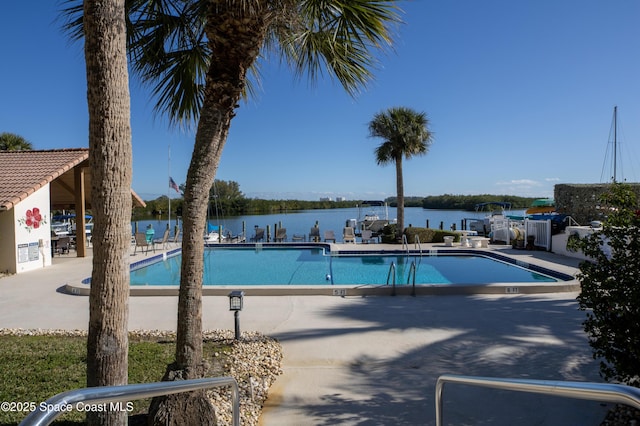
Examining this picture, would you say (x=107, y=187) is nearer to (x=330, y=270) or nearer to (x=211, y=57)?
(x=211, y=57)

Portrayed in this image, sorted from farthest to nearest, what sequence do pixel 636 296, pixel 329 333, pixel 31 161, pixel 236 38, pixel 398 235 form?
pixel 398 235
pixel 31 161
pixel 329 333
pixel 236 38
pixel 636 296

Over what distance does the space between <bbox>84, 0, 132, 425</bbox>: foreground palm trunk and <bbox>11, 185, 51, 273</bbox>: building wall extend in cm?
1159

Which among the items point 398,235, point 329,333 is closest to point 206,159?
point 329,333

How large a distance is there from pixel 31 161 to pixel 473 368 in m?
14.7

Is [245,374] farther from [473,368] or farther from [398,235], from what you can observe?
[398,235]

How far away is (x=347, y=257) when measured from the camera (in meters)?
16.0

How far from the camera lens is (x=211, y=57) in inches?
156

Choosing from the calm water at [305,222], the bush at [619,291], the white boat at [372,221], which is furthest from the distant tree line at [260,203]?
the bush at [619,291]

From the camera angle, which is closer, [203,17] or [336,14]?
[336,14]

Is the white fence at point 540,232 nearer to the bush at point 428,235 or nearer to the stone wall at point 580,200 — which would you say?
the stone wall at point 580,200

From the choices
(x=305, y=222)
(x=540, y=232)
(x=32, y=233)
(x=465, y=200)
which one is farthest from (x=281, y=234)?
(x=465, y=200)

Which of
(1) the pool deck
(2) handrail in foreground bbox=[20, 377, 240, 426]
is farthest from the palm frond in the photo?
(2) handrail in foreground bbox=[20, 377, 240, 426]

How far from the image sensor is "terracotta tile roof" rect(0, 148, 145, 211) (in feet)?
37.0

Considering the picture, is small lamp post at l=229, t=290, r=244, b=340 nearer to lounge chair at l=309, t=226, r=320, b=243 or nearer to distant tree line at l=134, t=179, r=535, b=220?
lounge chair at l=309, t=226, r=320, b=243
